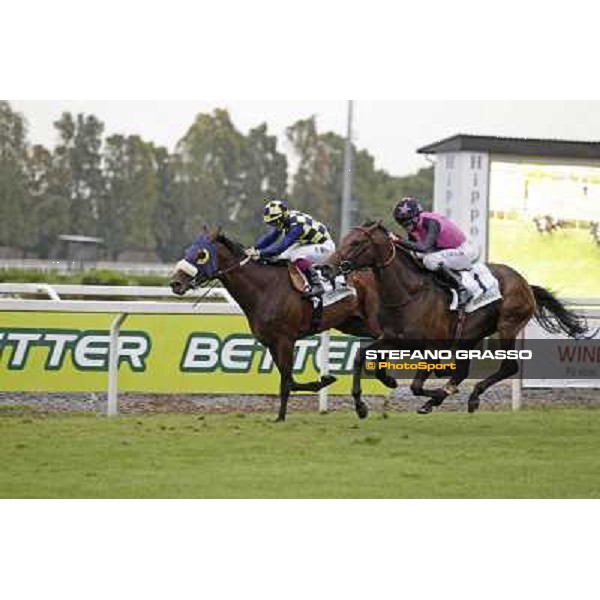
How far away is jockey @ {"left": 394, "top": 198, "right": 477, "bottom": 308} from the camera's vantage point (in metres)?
8.87

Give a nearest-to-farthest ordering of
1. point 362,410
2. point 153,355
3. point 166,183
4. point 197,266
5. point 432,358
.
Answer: point 432,358 → point 197,266 → point 362,410 → point 153,355 → point 166,183

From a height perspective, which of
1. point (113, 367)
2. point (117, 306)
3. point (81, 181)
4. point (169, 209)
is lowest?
point (113, 367)

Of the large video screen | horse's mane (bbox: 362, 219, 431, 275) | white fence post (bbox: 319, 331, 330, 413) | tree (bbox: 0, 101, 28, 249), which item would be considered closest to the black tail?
the large video screen

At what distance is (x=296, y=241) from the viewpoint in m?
9.18

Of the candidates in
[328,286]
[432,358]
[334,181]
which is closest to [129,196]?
[334,181]

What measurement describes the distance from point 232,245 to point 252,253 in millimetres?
119

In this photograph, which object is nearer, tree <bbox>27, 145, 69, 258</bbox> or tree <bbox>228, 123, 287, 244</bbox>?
tree <bbox>228, 123, 287, 244</bbox>

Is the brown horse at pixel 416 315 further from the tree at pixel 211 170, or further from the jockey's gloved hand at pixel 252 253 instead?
the tree at pixel 211 170

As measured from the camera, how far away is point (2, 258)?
33.0ft

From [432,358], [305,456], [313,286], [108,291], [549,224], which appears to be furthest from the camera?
[549,224]

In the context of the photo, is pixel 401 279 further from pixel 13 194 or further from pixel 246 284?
pixel 13 194

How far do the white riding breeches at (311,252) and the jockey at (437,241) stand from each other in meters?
0.42

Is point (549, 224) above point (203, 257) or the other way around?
above

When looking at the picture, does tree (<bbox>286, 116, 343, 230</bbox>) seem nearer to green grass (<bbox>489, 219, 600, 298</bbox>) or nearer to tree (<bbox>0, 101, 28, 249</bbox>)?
green grass (<bbox>489, 219, 600, 298</bbox>)
